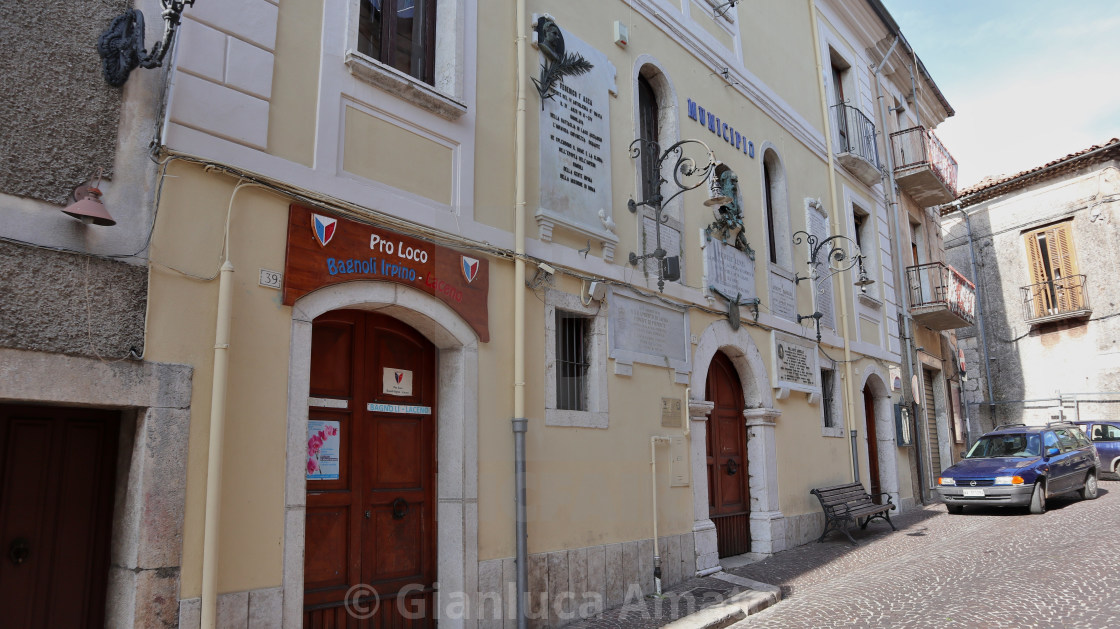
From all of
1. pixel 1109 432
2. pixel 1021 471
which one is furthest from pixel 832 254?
pixel 1109 432

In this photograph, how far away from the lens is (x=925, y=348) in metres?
16.5

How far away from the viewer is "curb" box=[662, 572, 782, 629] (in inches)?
251

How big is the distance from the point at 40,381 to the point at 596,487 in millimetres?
4623

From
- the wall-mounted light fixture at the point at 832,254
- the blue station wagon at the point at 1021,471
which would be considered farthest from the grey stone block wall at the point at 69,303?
the blue station wagon at the point at 1021,471

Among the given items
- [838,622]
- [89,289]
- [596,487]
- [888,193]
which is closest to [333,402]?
[89,289]

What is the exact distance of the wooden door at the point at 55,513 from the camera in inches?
160

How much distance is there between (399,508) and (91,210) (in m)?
3.02

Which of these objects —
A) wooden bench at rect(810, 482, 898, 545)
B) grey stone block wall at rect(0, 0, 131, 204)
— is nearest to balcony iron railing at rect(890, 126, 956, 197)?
wooden bench at rect(810, 482, 898, 545)

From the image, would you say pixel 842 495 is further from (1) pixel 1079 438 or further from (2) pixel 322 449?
(2) pixel 322 449

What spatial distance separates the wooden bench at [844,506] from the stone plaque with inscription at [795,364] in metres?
1.47

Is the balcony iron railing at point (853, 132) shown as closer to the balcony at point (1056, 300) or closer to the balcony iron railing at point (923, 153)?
the balcony iron railing at point (923, 153)

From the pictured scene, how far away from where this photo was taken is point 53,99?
419 centimetres

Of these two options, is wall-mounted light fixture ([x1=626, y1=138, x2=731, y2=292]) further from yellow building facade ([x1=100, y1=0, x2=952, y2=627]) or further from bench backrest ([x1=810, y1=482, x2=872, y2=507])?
bench backrest ([x1=810, y1=482, x2=872, y2=507])

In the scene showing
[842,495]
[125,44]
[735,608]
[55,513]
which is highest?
[125,44]
